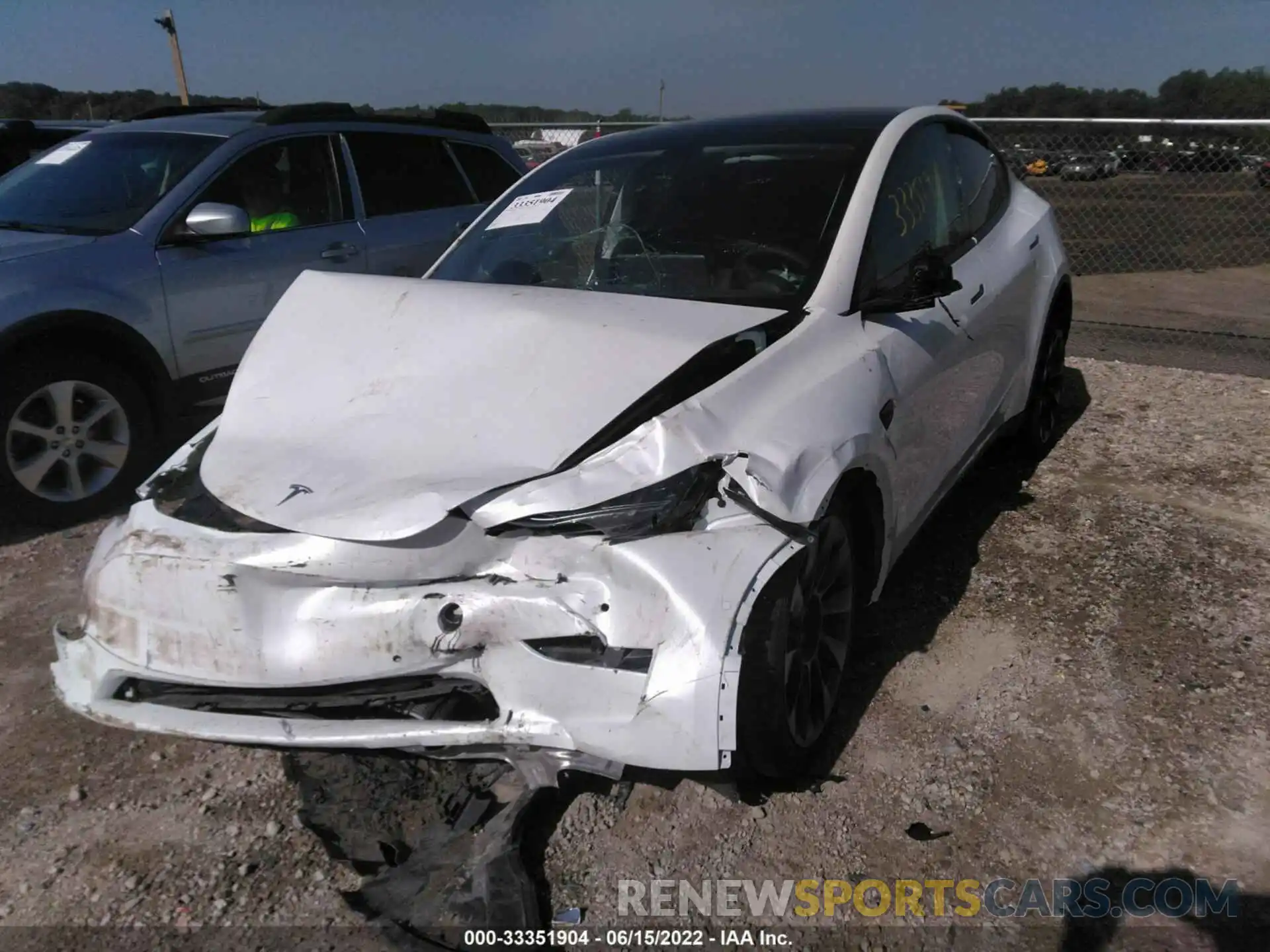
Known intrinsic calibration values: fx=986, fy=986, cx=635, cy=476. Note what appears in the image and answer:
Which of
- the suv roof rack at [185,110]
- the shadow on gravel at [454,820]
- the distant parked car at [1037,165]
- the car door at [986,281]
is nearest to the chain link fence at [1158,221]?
the distant parked car at [1037,165]

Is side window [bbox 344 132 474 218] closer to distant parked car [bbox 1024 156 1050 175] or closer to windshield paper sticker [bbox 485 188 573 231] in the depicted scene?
windshield paper sticker [bbox 485 188 573 231]

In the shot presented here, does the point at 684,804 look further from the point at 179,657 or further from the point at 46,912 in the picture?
the point at 46,912

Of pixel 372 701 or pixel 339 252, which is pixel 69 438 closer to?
pixel 339 252

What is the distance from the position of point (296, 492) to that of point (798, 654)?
4.26 ft

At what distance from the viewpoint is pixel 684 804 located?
2.60 metres

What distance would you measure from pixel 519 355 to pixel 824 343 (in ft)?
2.80

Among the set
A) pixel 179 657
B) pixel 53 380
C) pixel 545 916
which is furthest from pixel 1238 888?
pixel 53 380

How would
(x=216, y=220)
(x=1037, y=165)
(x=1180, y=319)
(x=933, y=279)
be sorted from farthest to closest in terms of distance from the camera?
(x=1037, y=165)
(x=1180, y=319)
(x=216, y=220)
(x=933, y=279)

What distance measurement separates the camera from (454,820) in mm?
2490

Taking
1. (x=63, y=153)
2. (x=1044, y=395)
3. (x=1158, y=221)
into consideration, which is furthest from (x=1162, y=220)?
(x=63, y=153)

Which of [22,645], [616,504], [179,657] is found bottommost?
[22,645]

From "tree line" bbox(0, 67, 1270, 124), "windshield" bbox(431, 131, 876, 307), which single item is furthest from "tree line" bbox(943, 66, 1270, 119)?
"windshield" bbox(431, 131, 876, 307)

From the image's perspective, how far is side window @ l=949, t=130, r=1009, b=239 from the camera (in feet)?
13.3

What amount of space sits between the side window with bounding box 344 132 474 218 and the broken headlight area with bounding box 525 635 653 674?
4144 mm
